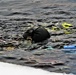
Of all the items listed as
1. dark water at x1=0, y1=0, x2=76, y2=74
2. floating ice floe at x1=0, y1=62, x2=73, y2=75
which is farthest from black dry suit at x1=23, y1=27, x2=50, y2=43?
floating ice floe at x1=0, y1=62, x2=73, y2=75

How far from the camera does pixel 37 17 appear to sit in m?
11.9

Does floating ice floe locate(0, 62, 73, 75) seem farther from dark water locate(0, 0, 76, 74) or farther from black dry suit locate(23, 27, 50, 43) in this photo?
black dry suit locate(23, 27, 50, 43)

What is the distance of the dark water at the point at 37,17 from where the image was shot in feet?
22.5

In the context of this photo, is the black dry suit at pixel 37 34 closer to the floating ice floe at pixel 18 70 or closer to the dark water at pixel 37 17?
the dark water at pixel 37 17

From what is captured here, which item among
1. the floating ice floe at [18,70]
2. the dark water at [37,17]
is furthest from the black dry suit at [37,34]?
the floating ice floe at [18,70]

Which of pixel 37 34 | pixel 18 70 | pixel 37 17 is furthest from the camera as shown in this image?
pixel 37 17

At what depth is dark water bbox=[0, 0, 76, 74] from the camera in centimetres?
685

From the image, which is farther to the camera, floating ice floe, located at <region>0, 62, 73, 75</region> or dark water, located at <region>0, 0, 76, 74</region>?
dark water, located at <region>0, 0, 76, 74</region>

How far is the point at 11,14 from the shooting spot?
12773 millimetres

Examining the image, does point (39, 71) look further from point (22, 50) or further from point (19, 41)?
point (19, 41)

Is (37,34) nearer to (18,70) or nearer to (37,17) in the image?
(18,70)

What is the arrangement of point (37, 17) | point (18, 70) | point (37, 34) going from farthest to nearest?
point (37, 17) < point (37, 34) < point (18, 70)

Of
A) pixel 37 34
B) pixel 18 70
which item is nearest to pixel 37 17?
pixel 37 34

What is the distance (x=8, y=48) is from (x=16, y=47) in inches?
7.1
